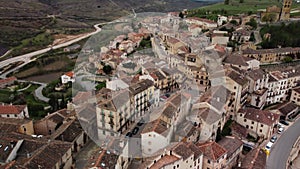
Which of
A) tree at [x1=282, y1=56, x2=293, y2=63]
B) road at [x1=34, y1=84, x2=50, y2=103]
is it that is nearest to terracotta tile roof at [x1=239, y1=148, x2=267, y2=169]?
tree at [x1=282, y1=56, x2=293, y2=63]

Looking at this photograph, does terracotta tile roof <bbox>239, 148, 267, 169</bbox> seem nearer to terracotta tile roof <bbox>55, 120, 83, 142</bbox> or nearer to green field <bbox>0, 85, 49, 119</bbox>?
terracotta tile roof <bbox>55, 120, 83, 142</bbox>

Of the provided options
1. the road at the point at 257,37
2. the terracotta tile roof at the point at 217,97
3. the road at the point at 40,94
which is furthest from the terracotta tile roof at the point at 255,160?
the road at the point at 257,37

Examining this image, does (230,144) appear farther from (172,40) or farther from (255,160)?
(172,40)

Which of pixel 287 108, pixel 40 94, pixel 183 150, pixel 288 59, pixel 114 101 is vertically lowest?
pixel 40 94

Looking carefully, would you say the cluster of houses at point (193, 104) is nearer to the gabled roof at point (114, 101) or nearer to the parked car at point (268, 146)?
the gabled roof at point (114, 101)

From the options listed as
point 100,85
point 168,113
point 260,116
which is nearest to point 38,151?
point 168,113

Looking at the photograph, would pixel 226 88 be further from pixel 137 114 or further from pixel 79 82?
pixel 79 82
